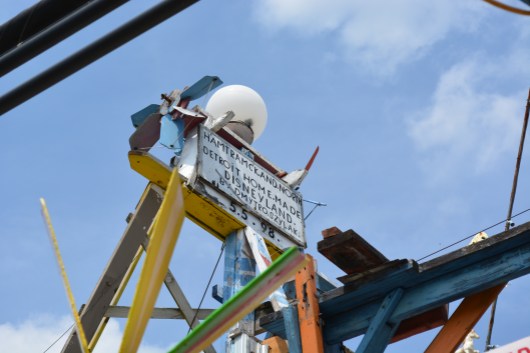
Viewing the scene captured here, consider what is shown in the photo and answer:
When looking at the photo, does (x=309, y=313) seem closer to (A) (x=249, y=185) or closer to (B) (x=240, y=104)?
(A) (x=249, y=185)

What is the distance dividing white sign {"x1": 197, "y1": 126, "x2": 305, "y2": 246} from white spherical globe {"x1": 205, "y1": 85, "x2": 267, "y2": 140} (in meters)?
1.05

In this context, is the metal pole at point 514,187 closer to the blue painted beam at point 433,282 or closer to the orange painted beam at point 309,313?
the blue painted beam at point 433,282

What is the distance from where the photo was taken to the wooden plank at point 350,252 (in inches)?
264

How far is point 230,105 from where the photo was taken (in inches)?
550

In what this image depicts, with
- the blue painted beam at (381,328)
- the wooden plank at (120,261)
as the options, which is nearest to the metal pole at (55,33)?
the blue painted beam at (381,328)

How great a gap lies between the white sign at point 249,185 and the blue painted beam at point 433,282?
5.10 metres

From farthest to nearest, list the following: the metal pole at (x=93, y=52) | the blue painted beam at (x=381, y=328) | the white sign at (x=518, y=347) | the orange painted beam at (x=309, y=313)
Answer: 1. the orange painted beam at (x=309, y=313)
2. the blue painted beam at (x=381, y=328)
3. the white sign at (x=518, y=347)
4. the metal pole at (x=93, y=52)

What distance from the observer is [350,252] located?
6.81 m

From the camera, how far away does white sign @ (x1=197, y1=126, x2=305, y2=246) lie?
40.3 ft

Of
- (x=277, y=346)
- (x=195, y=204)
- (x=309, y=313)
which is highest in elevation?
(x=195, y=204)

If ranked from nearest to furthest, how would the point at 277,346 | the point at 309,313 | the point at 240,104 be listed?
the point at 309,313
the point at 277,346
the point at 240,104

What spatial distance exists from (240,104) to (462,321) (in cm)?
790

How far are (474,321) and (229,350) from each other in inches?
133

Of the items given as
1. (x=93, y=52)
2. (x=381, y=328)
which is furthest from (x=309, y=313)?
(x=93, y=52)
